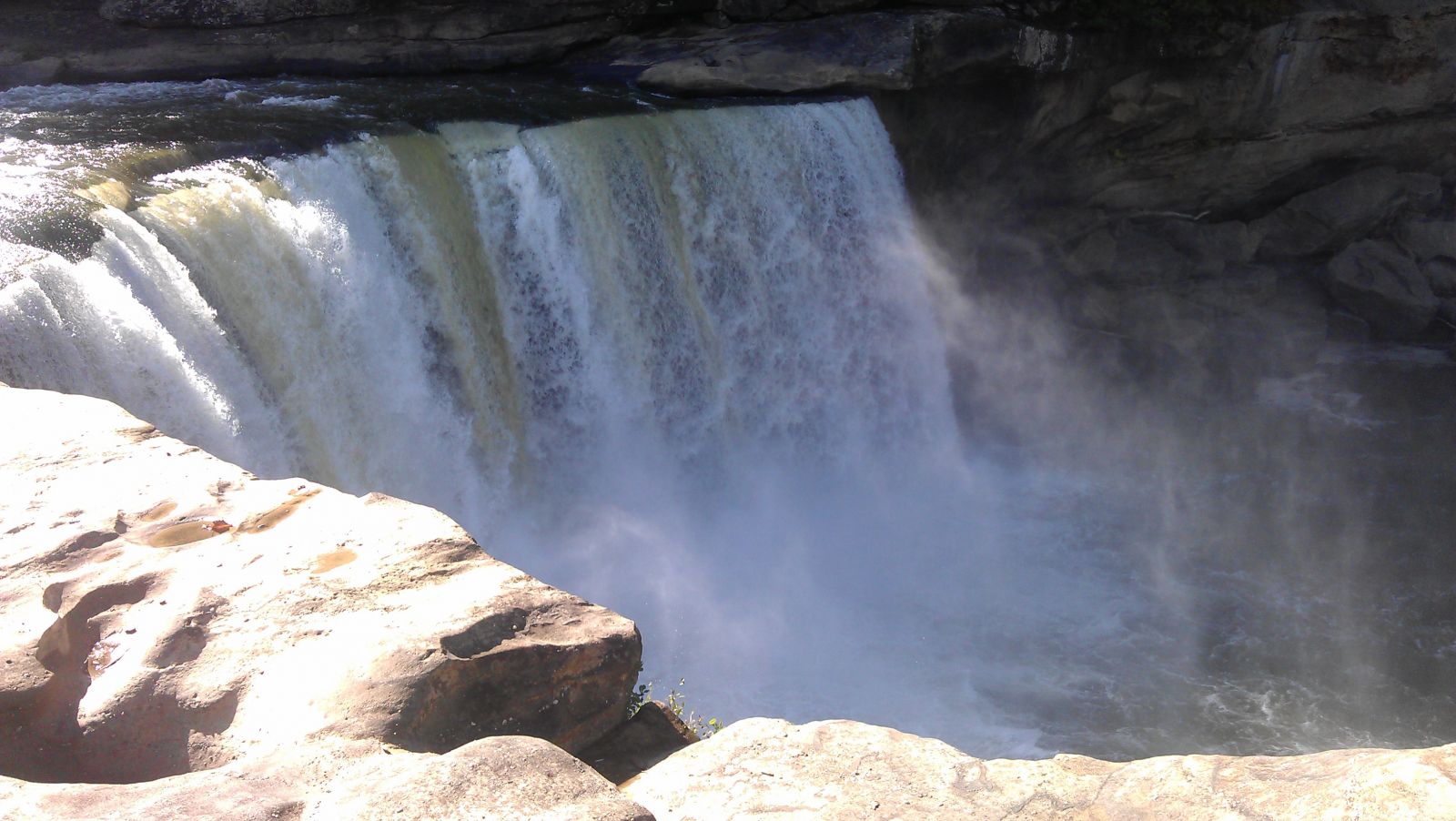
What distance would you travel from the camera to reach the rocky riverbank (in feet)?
8.73

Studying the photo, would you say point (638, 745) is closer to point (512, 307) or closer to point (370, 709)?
point (370, 709)

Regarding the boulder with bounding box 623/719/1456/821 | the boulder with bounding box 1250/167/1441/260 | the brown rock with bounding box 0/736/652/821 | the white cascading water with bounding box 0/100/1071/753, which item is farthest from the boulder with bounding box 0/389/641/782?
the boulder with bounding box 1250/167/1441/260

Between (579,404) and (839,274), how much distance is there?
3458 mm

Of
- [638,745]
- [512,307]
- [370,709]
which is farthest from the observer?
[512,307]

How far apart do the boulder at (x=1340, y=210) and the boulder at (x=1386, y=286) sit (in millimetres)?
295

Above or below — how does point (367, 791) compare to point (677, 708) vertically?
below

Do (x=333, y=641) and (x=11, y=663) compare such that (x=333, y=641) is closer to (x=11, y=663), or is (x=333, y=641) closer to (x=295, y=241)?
(x=11, y=663)

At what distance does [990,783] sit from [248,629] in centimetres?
221

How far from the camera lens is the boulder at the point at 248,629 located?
3.09 meters

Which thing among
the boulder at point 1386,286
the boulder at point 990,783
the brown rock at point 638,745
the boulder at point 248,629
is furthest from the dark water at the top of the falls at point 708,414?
the boulder at point 990,783

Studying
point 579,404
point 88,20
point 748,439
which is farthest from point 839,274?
point 88,20

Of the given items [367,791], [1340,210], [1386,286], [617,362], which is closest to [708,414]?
[617,362]

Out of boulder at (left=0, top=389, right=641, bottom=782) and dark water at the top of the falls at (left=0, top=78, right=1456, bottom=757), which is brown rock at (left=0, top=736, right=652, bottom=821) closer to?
Answer: boulder at (left=0, top=389, right=641, bottom=782)

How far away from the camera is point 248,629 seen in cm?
343
